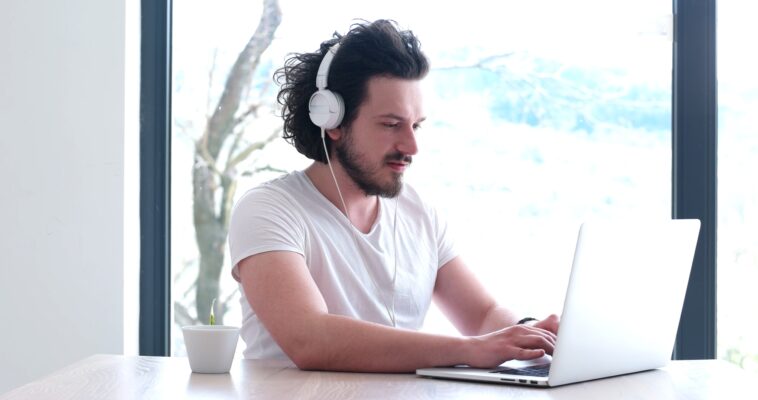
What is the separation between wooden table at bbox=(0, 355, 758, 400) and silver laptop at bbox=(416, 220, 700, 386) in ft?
0.08

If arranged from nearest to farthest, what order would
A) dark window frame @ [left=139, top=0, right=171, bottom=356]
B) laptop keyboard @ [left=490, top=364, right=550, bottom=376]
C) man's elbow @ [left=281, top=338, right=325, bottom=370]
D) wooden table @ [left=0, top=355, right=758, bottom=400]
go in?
1. wooden table @ [left=0, top=355, right=758, bottom=400]
2. laptop keyboard @ [left=490, top=364, right=550, bottom=376]
3. man's elbow @ [left=281, top=338, right=325, bottom=370]
4. dark window frame @ [left=139, top=0, right=171, bottom=356]

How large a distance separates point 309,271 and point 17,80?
1171 mm

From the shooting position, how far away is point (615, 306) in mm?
1492

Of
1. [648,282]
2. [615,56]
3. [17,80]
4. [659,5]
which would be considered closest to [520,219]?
[615,56]

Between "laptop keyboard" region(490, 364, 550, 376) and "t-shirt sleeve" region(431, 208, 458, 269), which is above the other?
"t-shirt sleeve" region(431, 208, 458, 269)

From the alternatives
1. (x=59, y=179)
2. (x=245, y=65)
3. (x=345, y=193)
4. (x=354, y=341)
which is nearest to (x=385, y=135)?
(x=345, y=193)

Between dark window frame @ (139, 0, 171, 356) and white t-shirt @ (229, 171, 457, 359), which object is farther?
dark window frame @ (139, 0, 171, 356)

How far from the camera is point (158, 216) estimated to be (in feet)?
9.07

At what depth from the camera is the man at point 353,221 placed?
1.84 metres

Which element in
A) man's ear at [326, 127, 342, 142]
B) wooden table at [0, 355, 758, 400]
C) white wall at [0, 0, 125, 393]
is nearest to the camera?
wooden table at [0, 355, 758, 400]

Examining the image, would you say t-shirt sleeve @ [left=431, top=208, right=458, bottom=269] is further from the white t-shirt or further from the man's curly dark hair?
the man's curly dark hair

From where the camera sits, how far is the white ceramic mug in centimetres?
158
